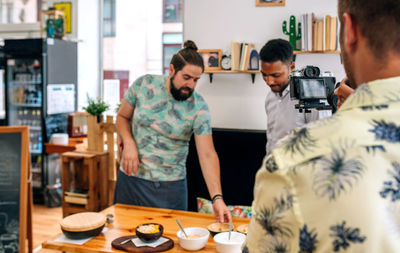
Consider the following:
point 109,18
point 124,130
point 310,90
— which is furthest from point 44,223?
point 310,90

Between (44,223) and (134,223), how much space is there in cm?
287

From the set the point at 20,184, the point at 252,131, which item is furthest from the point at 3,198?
the point at 252,131

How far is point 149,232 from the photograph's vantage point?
175 cm

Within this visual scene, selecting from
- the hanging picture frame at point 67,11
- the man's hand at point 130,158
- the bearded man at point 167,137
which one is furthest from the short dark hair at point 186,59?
the hanging picture frame at point 67,11

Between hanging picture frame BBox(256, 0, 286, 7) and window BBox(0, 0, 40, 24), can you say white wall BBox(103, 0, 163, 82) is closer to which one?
window BBox(0, 0, 40, 24)

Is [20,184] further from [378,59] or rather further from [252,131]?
[378,59]

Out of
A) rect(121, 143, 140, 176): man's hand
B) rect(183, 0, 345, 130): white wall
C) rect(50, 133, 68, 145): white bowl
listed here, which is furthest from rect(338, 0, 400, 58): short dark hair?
rect(50, 133, 68, 145): white bowl

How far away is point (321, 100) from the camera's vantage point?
1327mm

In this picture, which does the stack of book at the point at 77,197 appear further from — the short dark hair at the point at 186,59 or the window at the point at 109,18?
the window at the point at 109,18

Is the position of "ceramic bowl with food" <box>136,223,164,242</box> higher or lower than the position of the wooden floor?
higher

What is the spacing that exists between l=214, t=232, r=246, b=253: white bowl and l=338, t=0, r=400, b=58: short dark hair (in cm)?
118

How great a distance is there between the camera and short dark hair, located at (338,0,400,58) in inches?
23.7

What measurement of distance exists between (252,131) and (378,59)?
2.88 m

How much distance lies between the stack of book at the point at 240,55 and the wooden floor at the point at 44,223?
Answer: 94.6 inches
